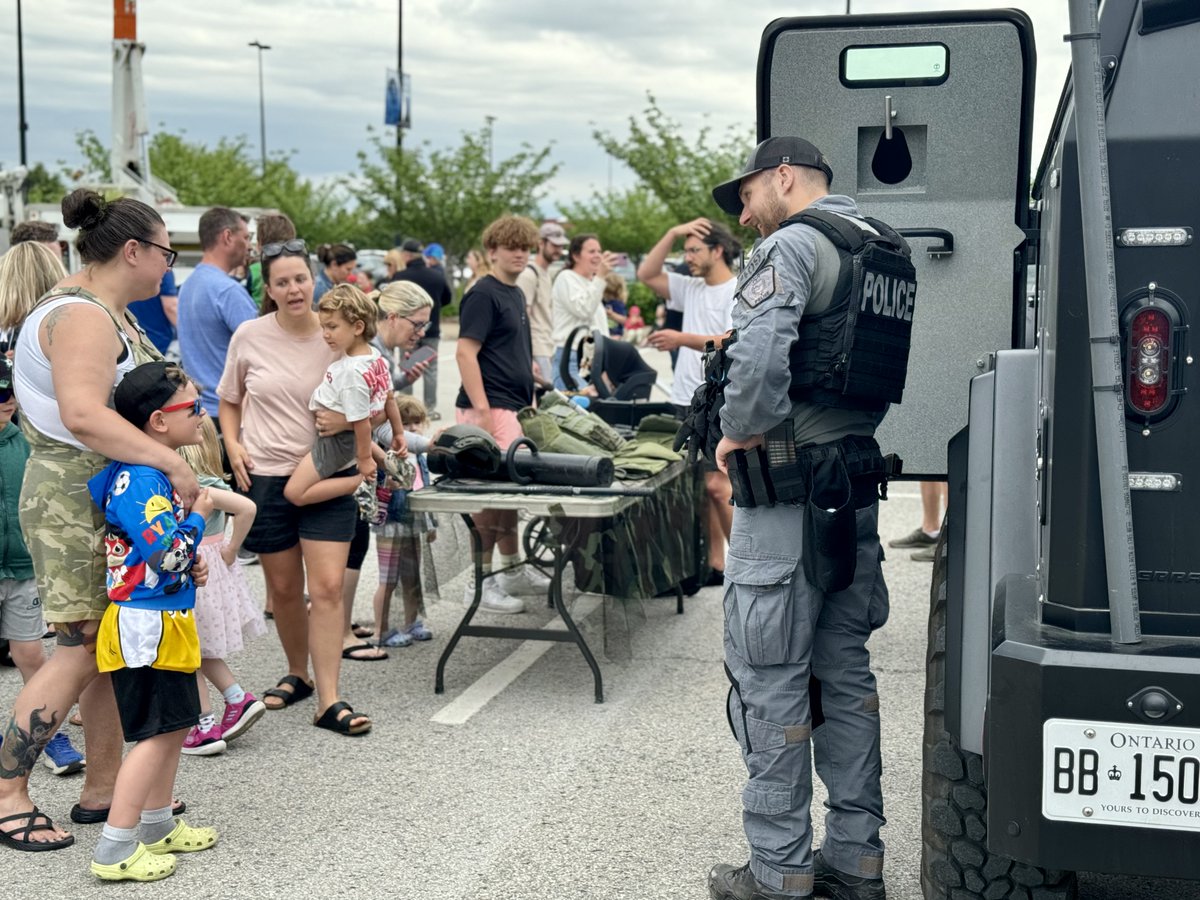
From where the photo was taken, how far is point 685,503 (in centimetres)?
697

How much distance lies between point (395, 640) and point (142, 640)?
8.80 feet

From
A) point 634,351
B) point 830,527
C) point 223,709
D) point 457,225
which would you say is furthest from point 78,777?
point 457,225

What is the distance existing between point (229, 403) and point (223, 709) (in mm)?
1218

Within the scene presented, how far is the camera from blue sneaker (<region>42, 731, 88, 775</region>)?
189 inches

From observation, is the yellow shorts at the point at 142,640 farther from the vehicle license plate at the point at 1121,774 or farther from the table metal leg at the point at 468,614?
the vehicle license plate at the point at 1121,774

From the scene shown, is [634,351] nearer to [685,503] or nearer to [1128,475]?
[685,503]

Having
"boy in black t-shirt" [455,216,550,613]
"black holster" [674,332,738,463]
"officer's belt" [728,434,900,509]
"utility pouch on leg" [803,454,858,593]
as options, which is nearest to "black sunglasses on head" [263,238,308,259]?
"boy in black t-shirt" [455,216,550,613]

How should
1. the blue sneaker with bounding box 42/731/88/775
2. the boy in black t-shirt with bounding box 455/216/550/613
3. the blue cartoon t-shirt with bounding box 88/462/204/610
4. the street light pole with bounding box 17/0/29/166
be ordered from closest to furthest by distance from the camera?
the blue cartoon t-shirt with bounding box 88/462/204/610
the blue sneaker with bounding box 42/731/88/775
the boy in black t-shirt with bounding box 455/216/550/613
the street light pole with bounding box 17/0/29/166

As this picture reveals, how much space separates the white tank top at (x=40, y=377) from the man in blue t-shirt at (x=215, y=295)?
2562mm

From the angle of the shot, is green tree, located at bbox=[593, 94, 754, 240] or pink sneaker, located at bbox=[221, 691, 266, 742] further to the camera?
green tree, located at bbox=[593, 94, 754, 240]

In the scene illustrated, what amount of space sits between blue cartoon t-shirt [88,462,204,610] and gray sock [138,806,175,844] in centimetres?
66

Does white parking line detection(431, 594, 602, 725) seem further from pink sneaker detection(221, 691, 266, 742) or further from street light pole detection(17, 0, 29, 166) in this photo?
street light pole detection(17, 0, 29, 166)

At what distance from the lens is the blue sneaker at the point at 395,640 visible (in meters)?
6.49

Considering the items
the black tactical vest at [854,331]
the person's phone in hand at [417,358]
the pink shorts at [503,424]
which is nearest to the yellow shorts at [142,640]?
the black tactical vest at [854,331]
